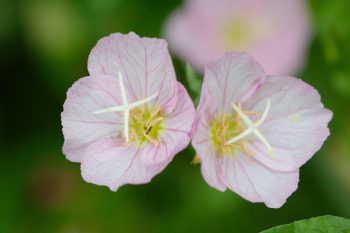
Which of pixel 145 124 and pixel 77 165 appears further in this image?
pixel 77 165

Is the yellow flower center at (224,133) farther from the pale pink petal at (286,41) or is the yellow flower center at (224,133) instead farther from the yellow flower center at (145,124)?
the pale pink petal at (286,41)

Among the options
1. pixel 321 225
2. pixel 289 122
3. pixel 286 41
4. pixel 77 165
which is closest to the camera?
pixel 321 225

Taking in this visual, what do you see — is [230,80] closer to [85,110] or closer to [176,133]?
[176,133]

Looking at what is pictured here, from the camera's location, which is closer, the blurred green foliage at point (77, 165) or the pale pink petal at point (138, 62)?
the pale pink petal at point (138, 62)

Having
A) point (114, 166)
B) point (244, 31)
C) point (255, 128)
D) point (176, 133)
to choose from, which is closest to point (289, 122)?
point (255, 128)

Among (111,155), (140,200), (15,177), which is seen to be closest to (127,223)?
(140,200)

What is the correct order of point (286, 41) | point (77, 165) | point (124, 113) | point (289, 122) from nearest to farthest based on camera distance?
point (124, 113), point (289, 122), point (77, 165), point (286, 41)

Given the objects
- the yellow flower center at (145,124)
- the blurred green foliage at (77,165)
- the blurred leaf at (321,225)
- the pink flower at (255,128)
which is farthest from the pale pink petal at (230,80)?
the blurred green foliage at (77,165)
